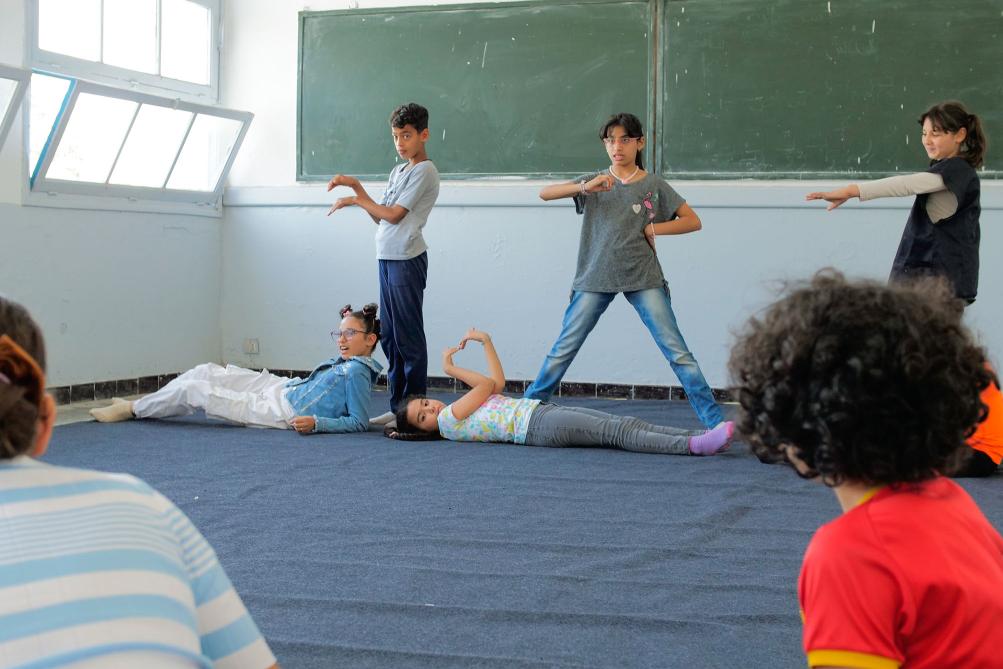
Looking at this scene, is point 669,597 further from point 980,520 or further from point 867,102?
point 867,102

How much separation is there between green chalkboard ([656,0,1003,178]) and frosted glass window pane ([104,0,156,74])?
295 cm

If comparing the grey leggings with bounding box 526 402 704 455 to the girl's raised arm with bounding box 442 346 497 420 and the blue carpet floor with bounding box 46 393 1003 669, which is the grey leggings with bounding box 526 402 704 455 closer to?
the blue carpet floor with bounding box 46 393 1003 669

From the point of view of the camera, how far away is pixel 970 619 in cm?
95

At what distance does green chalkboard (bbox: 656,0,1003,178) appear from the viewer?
550 centimetres

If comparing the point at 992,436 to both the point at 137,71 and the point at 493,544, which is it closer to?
the point at 493,544

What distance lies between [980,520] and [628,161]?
3739 mm

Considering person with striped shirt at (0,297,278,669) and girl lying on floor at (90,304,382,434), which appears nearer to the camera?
person with striped shirt at (0,297,278,669)

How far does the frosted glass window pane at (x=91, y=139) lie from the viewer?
5.50 m

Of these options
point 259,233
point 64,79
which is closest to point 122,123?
point 64,79

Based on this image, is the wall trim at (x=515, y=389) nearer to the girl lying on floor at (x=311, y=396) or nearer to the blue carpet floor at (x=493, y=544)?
A: the girl lying on floor at (x=311, y=396)

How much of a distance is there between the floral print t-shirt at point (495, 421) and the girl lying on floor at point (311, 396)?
1.63ft

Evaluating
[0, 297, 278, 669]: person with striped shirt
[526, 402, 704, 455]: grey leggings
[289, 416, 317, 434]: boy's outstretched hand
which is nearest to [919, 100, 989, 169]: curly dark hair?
[526, 402, 704, 455]: grey leggings

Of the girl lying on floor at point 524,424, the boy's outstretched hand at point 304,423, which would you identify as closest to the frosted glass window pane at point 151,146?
the boy's outstretched hand at point 304,423

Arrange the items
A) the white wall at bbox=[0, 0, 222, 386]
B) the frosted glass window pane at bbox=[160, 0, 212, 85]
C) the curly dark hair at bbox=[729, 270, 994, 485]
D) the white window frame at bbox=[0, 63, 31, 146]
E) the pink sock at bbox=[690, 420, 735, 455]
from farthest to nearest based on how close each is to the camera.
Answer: the frosted glass window pane at bbox=[160, 0, 212, 85]
the white wall at bbox=[0, 0, 222, 386]
the white window frame at bbox=[0, 63, 31, 146]
the pink sock at bbox=[690, 420, 735, 455]
the curly dark hair at bbox=[729, 270, 994, 485]
